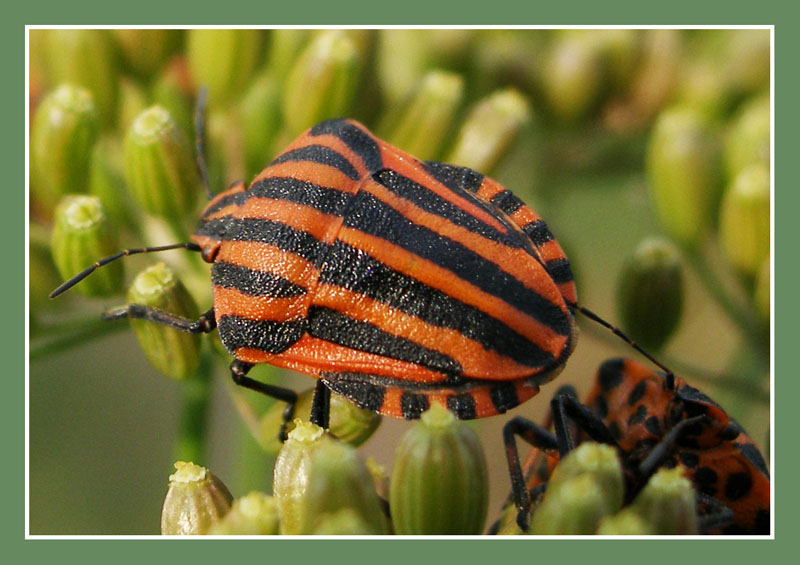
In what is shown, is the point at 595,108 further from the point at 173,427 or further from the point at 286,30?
the point at 173,427

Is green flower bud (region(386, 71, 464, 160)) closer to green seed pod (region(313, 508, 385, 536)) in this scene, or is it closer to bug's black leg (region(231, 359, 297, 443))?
bug's black leg (region(231, 359, 297, 443))

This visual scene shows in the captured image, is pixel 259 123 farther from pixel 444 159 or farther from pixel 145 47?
pixel 444 159

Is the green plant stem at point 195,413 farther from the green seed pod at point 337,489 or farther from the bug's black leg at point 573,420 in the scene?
the bug's black leg at point 573,420

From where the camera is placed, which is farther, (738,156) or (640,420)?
(738,156)

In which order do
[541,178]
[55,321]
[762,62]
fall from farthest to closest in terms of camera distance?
[541,178]
[762,62]
[55,321]

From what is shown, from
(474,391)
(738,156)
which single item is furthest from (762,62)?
(474,391)

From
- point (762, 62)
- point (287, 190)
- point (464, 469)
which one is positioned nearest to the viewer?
point (464, 469)

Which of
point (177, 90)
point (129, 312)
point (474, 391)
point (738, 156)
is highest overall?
point (177, 90)
